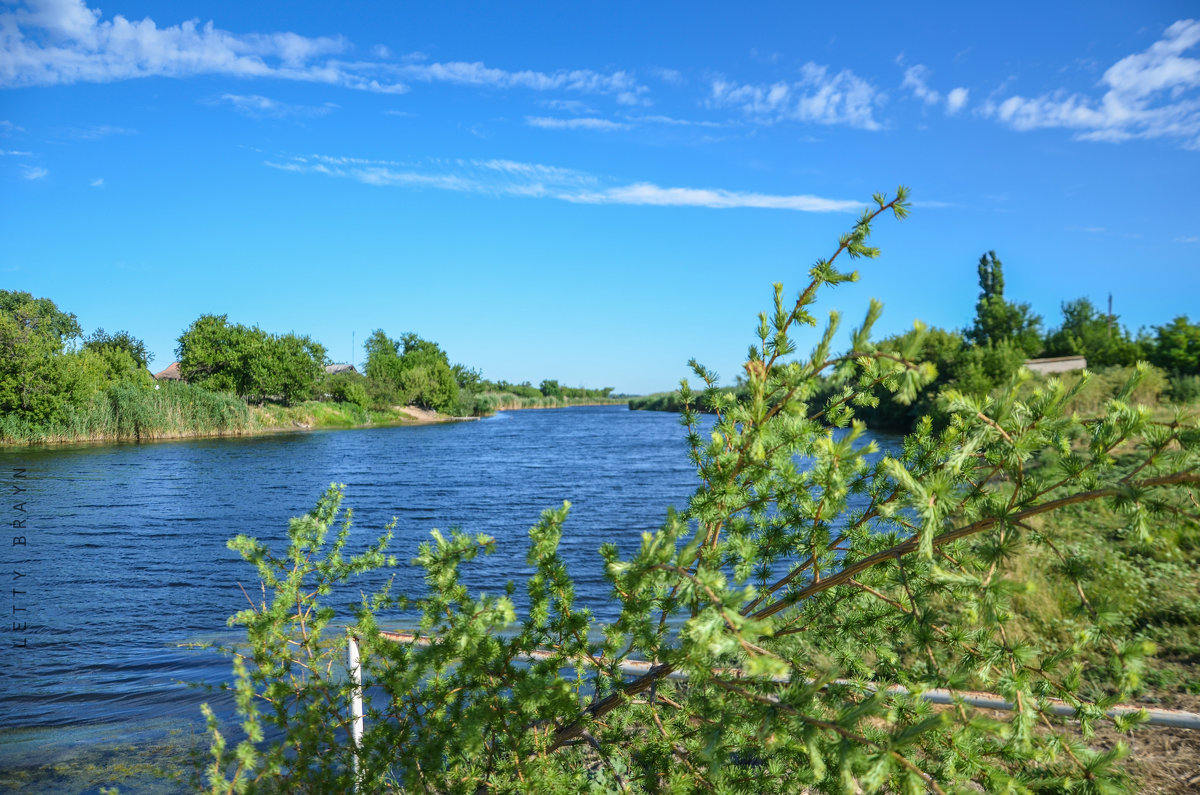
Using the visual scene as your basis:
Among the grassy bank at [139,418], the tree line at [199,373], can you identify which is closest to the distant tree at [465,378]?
the tree line at [199,373]

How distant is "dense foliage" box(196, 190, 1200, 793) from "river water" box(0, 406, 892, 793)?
524 mm

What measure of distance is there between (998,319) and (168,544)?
4814 centimetres

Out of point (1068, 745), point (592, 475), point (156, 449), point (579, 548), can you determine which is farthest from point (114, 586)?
point (156, 449)

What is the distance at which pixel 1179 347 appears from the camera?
2336 cm

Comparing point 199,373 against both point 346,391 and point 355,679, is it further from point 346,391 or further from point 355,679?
point 355,679

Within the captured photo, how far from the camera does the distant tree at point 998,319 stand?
40469mm

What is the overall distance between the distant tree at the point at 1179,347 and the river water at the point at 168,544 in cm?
1740

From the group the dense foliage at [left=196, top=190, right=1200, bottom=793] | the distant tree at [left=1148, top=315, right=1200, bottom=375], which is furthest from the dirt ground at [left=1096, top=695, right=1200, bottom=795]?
the distant tree at [left=1148, top=315, right=1200, bottom=375]

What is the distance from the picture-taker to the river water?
5695mm

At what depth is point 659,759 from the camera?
229 cm

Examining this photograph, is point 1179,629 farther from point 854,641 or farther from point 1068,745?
point 1068,745

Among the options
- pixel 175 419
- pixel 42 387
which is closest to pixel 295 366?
pixel 175 419

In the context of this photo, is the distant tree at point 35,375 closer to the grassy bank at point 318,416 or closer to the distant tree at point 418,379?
the grassy bank at point 318,416

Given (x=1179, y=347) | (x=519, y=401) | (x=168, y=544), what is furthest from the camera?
(x=519, y=401)
